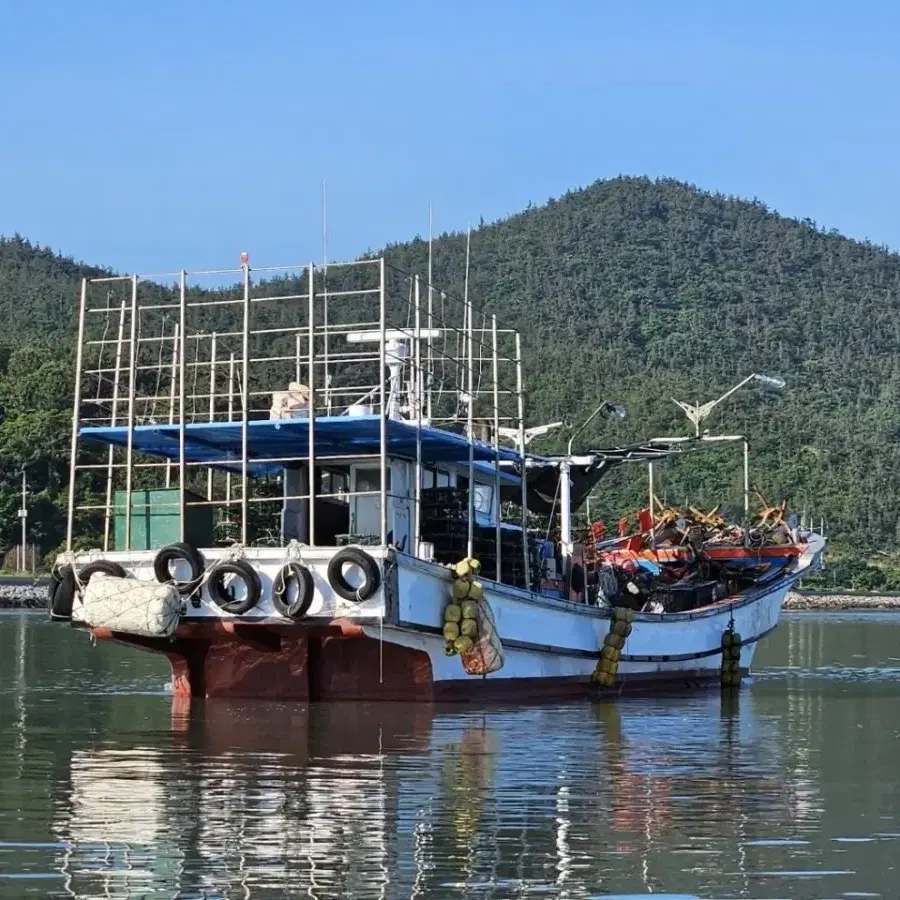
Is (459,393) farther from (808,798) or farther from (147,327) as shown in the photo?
(147,327)

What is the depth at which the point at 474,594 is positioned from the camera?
22.0 m

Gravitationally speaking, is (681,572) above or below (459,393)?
below

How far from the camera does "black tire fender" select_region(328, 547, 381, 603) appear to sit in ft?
68.2

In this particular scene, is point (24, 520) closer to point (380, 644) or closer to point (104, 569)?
point (104, 569)

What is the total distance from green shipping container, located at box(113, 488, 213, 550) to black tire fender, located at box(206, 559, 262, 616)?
1.19 metres

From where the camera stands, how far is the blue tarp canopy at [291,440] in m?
22.4

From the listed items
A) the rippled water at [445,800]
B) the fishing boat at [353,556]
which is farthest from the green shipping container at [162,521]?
the rippled water at [445,800]

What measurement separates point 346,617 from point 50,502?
59333 millimetres

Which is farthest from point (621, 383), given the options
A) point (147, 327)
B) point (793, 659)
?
point (793, 659)

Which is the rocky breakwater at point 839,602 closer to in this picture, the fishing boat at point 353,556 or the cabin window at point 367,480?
the fishing boat at point 353,556

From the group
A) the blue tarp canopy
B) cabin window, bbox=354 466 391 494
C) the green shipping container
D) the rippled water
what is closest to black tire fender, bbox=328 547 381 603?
the rippled water

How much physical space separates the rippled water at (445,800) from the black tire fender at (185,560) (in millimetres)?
1632

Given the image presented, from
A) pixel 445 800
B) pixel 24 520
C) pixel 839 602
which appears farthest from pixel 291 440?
pixel 839 602

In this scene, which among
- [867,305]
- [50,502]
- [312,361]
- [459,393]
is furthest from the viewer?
[867,305]
